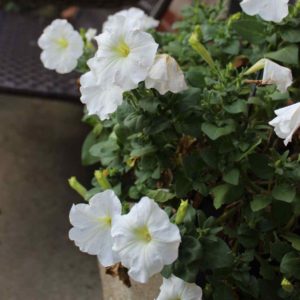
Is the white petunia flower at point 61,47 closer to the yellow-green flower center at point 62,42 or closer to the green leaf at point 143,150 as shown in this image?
the yellow-green flower center at point 62,42

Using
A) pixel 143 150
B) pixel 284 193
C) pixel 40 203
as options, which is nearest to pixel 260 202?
pixel 284 193

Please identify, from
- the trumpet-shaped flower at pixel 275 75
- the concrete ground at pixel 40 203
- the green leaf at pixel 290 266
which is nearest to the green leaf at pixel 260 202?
the green leaf at pixel 290 266

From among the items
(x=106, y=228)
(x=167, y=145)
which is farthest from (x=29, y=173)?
(x=106, y=228)

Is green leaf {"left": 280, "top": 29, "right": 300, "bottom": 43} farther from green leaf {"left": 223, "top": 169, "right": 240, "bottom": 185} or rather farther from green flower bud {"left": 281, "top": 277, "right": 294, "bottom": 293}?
green flower bud {"left": 281, "top": 277, "right": 294, "bottom": 293}

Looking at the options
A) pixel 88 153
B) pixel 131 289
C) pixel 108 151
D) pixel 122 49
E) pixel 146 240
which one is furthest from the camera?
pixel 88 153

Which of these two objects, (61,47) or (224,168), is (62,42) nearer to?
(61,47)

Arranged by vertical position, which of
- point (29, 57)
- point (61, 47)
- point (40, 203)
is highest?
point (61, 47)

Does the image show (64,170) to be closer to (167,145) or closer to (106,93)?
(167,145)
